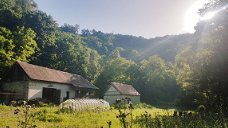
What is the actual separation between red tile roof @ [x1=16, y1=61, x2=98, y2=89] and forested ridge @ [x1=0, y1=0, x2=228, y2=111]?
5.00m

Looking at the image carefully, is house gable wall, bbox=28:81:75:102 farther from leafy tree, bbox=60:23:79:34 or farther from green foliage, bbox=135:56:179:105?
leafy tree, bbox=60:23:79:34

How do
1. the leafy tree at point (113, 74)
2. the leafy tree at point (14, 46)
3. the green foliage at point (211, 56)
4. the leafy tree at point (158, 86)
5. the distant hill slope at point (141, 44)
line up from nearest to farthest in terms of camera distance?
1. the green foliage at point (211, 56)
2. the leafy tree at point (14, 46)
3. the leafy tree at point (113, 74)
4. the leafy tree at point (158, 86)
5. the distant hill slope at point (141, 44)

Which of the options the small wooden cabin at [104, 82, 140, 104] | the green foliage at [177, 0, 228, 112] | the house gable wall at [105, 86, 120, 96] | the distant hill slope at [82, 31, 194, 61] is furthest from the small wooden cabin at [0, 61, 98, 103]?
the distant hill slope at [82, 31, 194, 61]

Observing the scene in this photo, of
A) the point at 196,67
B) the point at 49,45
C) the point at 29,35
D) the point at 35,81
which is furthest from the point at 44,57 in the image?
the point at 196,67

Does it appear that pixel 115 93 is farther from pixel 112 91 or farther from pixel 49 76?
pixel 49 76

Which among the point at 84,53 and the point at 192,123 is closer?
the point at 192,123

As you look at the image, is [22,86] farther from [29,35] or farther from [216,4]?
[216,4]

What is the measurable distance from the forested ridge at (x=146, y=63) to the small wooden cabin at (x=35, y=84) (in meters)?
3.72

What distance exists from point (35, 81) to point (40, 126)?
78.1 ft

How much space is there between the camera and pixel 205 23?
28828 mm

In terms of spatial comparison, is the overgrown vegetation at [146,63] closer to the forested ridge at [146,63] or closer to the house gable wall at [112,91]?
the forested ridge at [146,63]

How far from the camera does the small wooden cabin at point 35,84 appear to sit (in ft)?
125

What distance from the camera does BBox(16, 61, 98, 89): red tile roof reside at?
39188 mm

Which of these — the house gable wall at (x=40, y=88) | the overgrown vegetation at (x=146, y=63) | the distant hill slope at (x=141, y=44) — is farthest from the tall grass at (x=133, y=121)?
the distant hill slope at (x=141, y=44)
